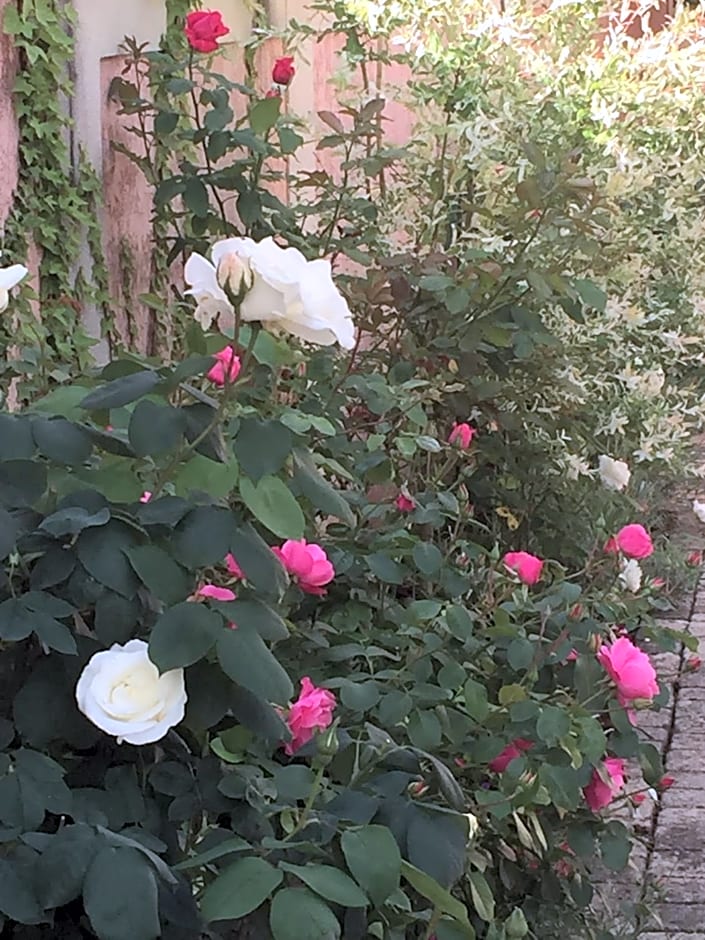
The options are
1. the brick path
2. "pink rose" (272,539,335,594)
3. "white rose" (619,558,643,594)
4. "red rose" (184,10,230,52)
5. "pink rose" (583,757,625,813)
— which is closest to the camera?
"pink rose" (272,539,335,594)

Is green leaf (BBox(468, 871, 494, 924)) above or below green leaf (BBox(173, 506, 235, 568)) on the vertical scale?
below

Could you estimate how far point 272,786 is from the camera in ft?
4.00

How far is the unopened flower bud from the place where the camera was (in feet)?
3.44

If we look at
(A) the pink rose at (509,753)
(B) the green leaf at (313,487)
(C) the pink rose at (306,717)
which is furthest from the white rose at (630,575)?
(B) the green leaf at (313,487)

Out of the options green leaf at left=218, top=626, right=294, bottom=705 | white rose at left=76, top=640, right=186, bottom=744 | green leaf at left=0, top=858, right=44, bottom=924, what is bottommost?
green leaf at left=0, top=858, right=44, bottom=924

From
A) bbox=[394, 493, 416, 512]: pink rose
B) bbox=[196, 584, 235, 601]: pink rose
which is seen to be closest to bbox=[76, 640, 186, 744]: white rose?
bbox=[196, 584, 235, 601]: pink rose

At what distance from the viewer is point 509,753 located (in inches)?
66.5

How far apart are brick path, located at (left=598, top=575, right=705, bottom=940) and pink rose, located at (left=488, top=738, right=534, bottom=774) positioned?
0.40m

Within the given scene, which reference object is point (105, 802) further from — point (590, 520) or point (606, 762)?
point (590, 520)

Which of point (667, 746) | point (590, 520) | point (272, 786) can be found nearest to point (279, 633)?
point (272, 786)

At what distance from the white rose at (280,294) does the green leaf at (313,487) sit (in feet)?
0.38

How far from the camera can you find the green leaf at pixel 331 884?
3.23ft

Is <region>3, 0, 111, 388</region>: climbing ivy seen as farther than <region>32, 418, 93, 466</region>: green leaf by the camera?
Yes

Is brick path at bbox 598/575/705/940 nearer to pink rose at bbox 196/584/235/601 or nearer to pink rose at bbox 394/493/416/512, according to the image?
pink rose at bbox 394/493/416/512
